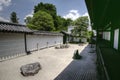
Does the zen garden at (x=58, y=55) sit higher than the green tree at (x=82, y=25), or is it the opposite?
the green tree at (x=82, y=25)

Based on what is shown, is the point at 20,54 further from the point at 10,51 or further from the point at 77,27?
the point at 77,27

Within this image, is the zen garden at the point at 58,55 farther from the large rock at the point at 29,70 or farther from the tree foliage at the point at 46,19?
the tree foliage at the point at 46,19

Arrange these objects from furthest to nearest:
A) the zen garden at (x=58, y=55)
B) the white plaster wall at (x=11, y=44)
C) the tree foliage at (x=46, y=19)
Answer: the tree foliage at (x=46, y=19), the white plaster wall at (x=11, y=44), the zen garden at (x=58, y=55)

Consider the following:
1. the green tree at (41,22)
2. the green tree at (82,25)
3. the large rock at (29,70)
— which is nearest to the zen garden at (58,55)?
the large rock at (29,70)

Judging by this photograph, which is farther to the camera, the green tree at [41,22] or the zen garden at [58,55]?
the green tree at [41,22]

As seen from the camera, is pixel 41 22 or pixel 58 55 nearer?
pixel 58 55

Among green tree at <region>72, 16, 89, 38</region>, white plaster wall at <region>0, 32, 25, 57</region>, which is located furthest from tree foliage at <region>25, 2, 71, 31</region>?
white plaster wall at <region>0, 32, 25, 57</region>

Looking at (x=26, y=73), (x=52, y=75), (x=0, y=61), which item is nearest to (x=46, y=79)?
(x=52, y=75)

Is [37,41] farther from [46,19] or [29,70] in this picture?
[46,19]

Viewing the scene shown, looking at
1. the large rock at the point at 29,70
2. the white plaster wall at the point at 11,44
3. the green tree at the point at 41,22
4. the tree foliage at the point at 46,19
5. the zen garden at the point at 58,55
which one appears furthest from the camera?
the tree foliage at the point at 46,19

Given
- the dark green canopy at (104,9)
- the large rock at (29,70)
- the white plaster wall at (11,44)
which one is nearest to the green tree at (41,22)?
the white plaster wall at (11,44)

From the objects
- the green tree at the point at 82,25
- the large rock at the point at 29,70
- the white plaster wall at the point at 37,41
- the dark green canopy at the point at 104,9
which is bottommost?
the large rock at the point at 29,70

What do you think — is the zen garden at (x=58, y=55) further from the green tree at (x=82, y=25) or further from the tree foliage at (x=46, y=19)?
the tree foliage at (x=46, y=19)

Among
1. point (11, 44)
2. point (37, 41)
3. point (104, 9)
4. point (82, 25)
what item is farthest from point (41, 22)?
point (104, 9)
